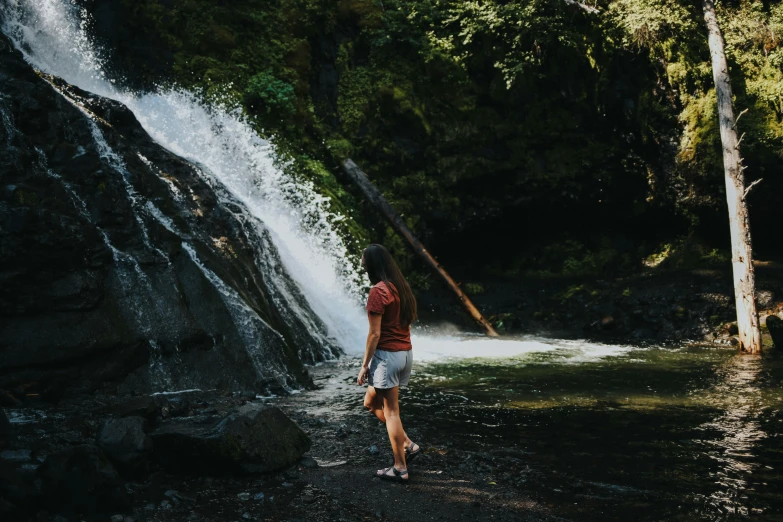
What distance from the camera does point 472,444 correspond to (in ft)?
21.3

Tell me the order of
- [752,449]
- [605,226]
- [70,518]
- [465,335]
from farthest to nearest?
1. [605,226]
2. [465,335]
3. [752,449]
4. [70,518]

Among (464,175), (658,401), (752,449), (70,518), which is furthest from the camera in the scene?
(464,175)

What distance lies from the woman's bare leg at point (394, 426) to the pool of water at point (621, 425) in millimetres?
1041

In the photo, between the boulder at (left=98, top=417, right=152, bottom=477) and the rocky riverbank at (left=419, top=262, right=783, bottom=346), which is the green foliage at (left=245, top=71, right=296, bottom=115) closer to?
the rocky riverbank at (left=419, top=262, right=783, bottom=346)

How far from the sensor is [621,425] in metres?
7.27

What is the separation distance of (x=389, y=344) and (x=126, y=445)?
2427 mm

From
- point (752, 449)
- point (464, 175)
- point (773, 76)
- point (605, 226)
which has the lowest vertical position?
point (752, 449)

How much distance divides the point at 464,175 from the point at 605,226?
5409 mm

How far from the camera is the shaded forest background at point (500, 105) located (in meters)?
17.1

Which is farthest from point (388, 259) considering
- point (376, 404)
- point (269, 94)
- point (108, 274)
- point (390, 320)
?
point (269, 94)

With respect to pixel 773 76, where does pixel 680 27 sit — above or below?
above

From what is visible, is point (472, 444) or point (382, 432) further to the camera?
point (382, 432)

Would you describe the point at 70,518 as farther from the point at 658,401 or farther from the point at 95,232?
the point at 658,401

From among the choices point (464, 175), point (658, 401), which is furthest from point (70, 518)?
point (464, 175)
